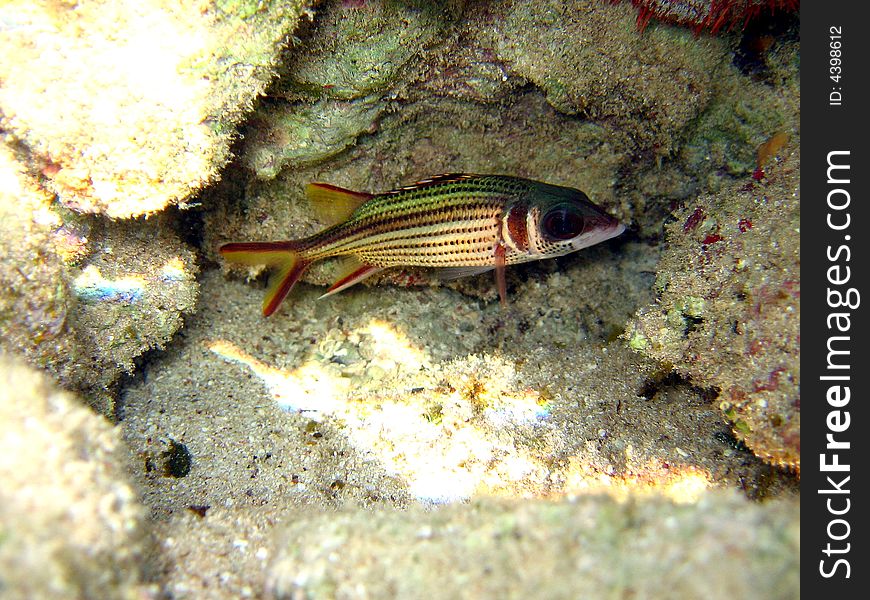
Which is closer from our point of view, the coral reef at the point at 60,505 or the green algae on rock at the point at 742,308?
the coral reef at the point at 60,505

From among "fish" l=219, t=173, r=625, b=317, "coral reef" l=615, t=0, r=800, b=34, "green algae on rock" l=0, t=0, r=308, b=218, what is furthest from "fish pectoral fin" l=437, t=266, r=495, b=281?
"coral reef" l=615, t=0, r=800, b=34

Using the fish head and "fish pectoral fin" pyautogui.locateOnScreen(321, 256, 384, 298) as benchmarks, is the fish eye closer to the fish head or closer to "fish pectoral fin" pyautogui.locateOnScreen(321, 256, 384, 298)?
the fish head

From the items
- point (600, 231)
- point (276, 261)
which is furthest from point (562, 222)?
point (276, 261)

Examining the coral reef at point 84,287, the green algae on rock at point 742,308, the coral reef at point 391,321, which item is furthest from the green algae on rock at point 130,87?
the green algae on rock at point 742,308

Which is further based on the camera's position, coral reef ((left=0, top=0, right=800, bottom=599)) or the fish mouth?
the fish mouth

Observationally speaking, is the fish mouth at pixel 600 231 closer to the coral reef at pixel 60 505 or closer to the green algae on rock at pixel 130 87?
the green algae on rock at pixel 130 87
